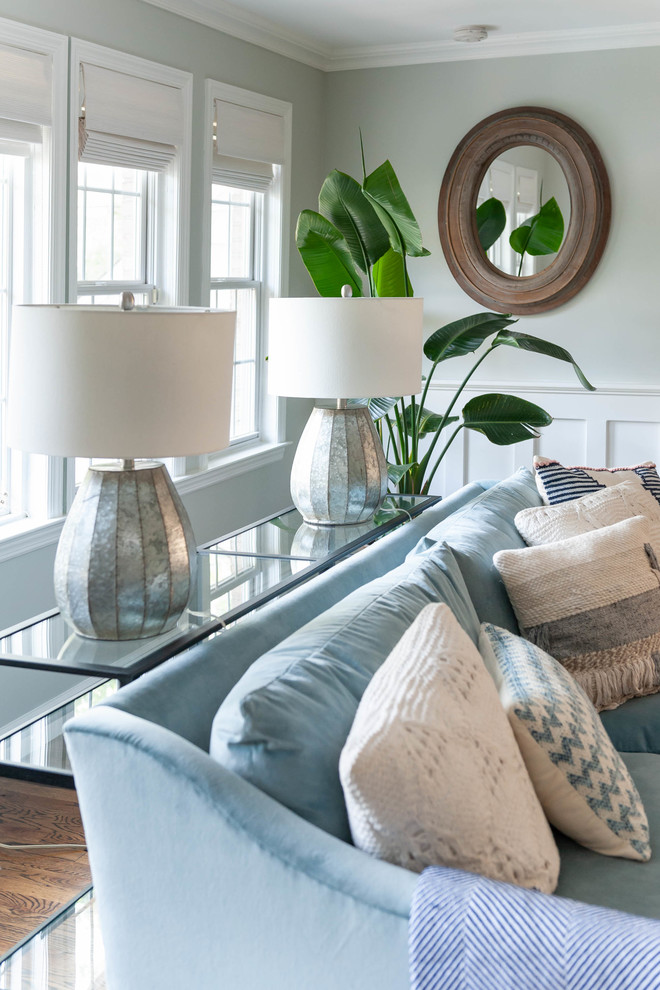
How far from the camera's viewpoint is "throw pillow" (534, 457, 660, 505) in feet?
9.07

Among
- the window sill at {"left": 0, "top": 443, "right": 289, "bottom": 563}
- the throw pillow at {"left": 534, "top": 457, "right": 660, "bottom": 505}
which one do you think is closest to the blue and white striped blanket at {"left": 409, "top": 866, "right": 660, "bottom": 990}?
the throw pillow at {"left": 534, "top": 457, "right": 660, "bottom": 505}

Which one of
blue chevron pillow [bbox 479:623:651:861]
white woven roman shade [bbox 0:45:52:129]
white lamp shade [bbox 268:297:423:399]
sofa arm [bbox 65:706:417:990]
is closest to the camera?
sofa arm [bbox 65:706:417:990]

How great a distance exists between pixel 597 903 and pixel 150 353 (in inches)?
42.1

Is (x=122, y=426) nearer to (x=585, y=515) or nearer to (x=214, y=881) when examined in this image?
(x=214, y=881)

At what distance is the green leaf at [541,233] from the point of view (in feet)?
16.6

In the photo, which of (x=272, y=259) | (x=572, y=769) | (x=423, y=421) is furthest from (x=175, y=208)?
(x=572, y=769)

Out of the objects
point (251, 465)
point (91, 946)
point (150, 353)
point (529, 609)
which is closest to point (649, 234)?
point (251, 465)

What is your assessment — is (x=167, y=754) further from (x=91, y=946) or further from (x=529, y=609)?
(x=529, y=609)

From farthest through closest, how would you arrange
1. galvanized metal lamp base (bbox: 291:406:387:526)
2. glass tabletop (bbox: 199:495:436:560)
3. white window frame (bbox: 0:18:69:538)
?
white window frame (bbox: 0:18:69:538)
galvanized metal lamp base (bbox: 291:406:387:526)
glass tabletop (bbox: 199:495:436:560)

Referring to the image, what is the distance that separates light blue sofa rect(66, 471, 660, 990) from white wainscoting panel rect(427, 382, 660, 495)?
12.1 feet

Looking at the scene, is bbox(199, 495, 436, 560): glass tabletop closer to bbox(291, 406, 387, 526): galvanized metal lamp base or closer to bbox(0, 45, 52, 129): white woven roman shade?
bbox(291, 406, 387, 526): galvanized metal lamp base

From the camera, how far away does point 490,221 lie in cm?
521

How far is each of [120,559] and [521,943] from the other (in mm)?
915

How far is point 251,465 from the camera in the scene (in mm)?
4977
